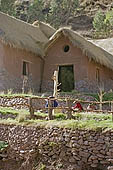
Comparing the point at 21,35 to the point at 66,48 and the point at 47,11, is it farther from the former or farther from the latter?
the point at 47,11

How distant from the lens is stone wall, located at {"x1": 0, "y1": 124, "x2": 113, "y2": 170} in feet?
31.4

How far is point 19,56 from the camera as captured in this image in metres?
20.6

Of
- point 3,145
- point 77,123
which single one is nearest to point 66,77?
point 3,145

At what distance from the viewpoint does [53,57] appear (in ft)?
72.4

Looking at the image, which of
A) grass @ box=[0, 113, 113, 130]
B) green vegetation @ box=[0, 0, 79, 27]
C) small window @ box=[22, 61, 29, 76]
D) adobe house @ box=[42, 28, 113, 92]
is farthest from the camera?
green vegetation @ box=[0, 0, 79, 27]

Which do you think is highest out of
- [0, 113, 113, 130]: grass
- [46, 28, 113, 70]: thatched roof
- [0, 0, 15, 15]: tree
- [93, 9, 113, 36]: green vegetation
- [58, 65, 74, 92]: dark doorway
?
[0, 0, 15, 15]: tree

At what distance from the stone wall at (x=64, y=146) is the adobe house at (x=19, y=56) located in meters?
8.20

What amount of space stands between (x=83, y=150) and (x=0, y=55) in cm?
1133

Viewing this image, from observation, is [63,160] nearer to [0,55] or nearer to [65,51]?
[0,55]

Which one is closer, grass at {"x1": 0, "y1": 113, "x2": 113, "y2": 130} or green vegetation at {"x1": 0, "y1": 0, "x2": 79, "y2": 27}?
grass at {"x1": 0, "y1": 113, "x2": 113, "y2": 130}

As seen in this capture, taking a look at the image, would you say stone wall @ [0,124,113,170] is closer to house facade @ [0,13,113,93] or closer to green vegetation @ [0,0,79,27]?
house facade @ [0,13,113,93]

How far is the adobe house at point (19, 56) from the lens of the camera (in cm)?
1950

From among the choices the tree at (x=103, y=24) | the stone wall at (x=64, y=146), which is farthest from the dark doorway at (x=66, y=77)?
the tree at (x=103, y=24)

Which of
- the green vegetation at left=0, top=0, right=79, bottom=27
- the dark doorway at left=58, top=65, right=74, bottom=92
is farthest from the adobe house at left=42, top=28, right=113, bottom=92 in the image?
the green vegetation at left=0, top=0, right=79, bottom=27
